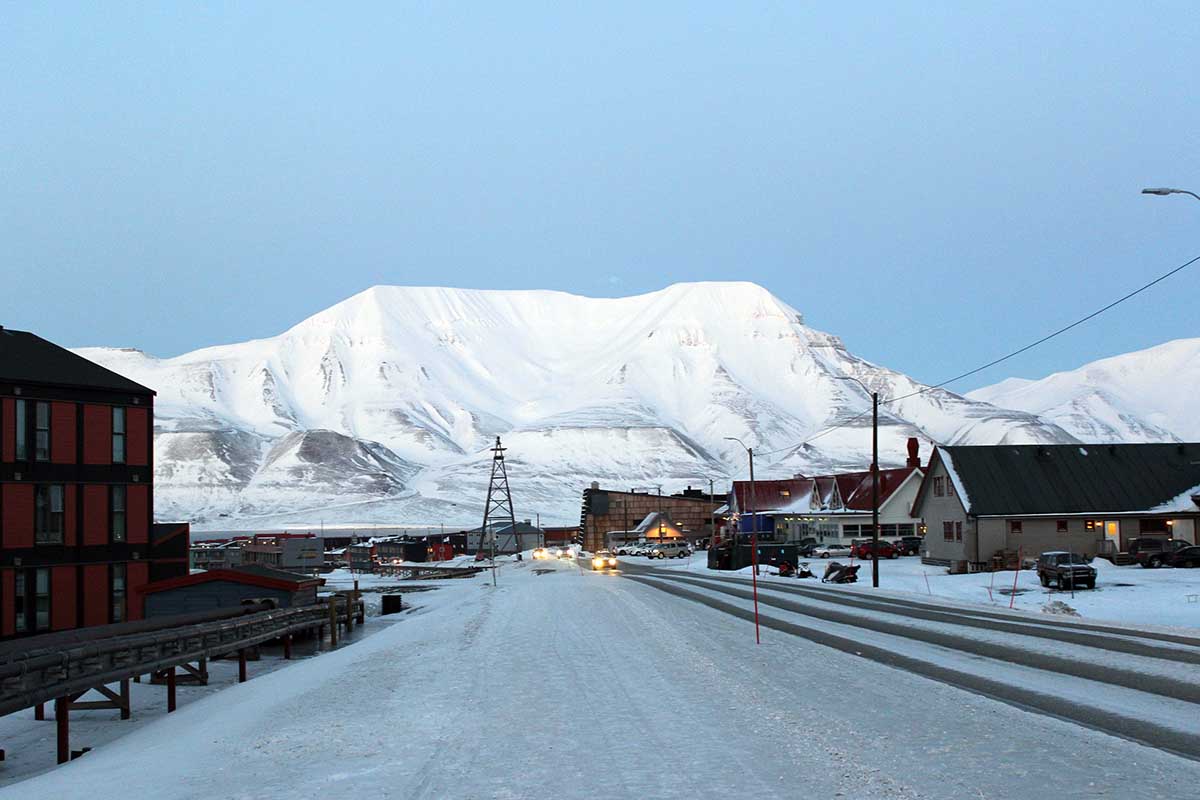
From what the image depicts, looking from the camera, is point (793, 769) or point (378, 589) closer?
point (793, 769)

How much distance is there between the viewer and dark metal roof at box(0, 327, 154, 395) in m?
39.0

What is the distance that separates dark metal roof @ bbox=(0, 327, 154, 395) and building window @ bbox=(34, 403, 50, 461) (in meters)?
1.02

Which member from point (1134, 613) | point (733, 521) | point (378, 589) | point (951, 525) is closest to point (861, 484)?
point (733, 521)

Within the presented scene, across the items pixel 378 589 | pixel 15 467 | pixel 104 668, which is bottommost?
pixel 378 589

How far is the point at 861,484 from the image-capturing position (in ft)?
347

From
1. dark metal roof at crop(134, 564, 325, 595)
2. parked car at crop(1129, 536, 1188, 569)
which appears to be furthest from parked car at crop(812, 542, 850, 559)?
dark metal roof at crop(134, 564, 325, 595)

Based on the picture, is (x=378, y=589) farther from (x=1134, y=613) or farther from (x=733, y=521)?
(x=1134, y=613)

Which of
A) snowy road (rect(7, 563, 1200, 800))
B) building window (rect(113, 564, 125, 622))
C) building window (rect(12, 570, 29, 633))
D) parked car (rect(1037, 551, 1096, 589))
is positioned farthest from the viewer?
parked car (rect(1037, 551, 1096, 589))

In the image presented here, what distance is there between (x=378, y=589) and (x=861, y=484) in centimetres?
4909

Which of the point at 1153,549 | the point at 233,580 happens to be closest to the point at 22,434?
the point at 233,580

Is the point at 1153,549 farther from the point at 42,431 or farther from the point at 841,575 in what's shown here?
the point at 42,431

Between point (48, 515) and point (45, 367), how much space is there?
18.6 ft

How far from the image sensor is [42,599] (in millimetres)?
38969

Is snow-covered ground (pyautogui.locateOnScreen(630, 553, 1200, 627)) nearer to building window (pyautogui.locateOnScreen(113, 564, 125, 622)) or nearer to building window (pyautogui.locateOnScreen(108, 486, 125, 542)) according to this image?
building window (pyautogui.locateOnScreen(113, 564, 125, 622))
